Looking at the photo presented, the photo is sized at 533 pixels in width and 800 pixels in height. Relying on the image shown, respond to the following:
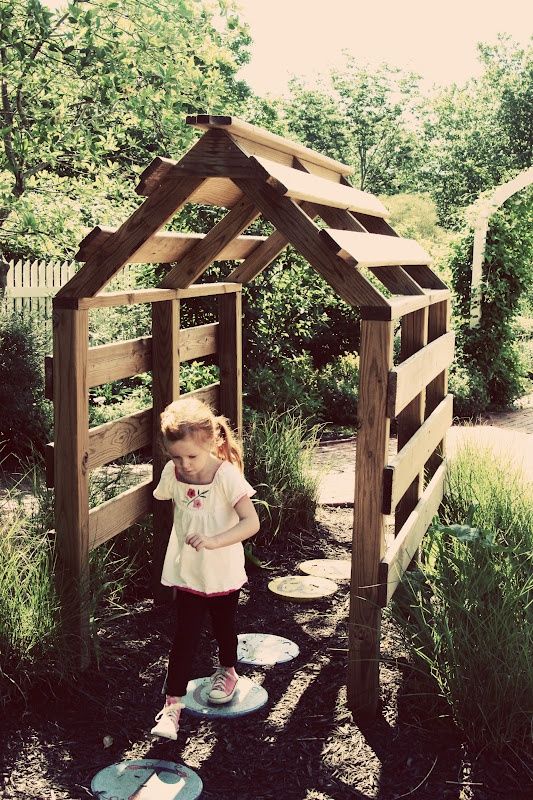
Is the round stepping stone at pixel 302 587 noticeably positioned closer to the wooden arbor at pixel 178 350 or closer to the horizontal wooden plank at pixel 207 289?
the wooden arbor at pixel 178 350

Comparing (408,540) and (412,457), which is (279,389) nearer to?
(412,457)

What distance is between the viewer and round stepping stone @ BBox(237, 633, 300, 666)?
14.1 ft

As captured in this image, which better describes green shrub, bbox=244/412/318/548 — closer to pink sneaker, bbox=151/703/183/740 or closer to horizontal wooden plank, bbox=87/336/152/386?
horizontal wooden plank, bbox=87/336/152/386

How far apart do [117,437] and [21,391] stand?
15.6 feet

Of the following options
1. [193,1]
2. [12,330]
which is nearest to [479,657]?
[12,330]

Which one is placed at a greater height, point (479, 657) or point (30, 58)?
point (30, 58)

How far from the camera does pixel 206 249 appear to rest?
4930 millimetres

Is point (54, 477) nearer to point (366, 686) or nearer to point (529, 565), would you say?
point (366, 686)

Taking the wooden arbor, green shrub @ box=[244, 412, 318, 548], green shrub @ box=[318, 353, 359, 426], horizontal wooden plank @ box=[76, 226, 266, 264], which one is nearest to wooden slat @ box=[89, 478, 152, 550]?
the wooden arbor

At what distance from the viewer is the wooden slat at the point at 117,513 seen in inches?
163

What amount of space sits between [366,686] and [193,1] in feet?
24.2

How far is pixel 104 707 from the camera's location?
3.71m

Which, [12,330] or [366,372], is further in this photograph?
[12,330]

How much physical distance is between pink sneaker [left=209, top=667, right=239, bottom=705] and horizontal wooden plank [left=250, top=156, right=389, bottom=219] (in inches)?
77.0
